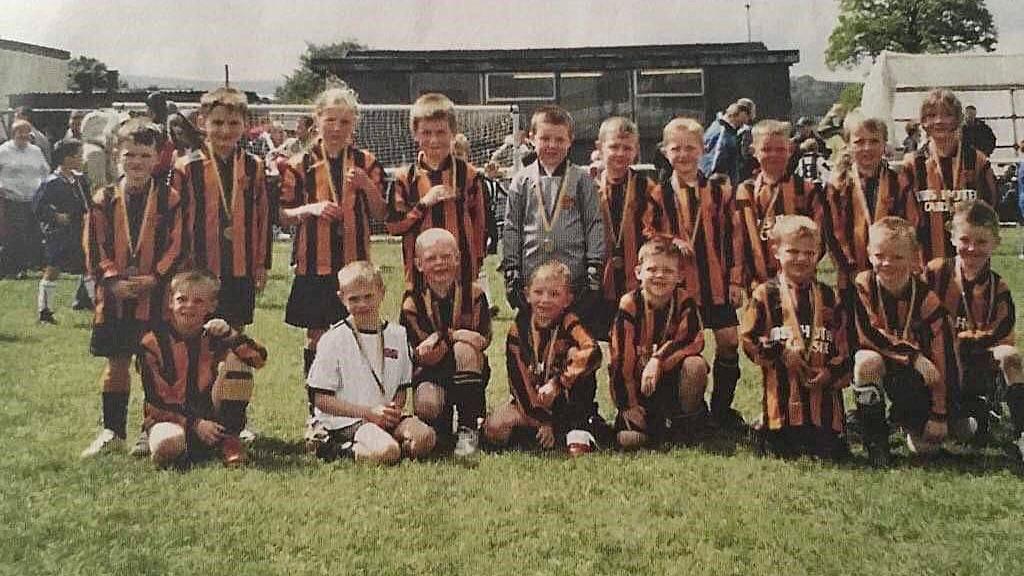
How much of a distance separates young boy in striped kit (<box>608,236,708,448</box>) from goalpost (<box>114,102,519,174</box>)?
2.40 ft

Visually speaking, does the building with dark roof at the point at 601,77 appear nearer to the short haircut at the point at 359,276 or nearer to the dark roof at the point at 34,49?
the short haircut at the point at 359,276

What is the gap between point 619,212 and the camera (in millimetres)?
2361

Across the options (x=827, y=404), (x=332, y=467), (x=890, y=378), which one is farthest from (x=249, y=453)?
(x=890, y=378)

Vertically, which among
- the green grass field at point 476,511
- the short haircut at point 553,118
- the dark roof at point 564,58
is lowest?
the green grass field at point 476,511

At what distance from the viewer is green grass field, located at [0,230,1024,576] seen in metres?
1.71

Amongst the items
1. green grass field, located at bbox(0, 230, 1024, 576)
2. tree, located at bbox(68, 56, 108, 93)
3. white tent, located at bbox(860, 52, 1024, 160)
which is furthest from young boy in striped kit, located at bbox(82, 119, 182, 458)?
white tent, located at bbox(860, 52, 1024, 160)

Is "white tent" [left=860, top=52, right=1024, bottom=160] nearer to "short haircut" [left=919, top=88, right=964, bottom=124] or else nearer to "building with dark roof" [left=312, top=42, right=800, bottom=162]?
"short haircut" [left=919, top=88, right=964, bottom=124]

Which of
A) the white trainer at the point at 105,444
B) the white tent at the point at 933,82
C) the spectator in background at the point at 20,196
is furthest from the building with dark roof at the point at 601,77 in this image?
the white trainer at the point at 105,444

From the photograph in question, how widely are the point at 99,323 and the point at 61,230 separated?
0.66 m

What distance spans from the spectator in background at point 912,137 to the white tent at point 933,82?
0.02m

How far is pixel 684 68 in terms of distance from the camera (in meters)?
2.49

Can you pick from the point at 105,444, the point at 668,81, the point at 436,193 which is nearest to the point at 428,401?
the point at 436,193

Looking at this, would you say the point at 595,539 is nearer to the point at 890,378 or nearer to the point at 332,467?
the point at 332,467

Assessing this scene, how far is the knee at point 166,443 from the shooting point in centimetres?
208
